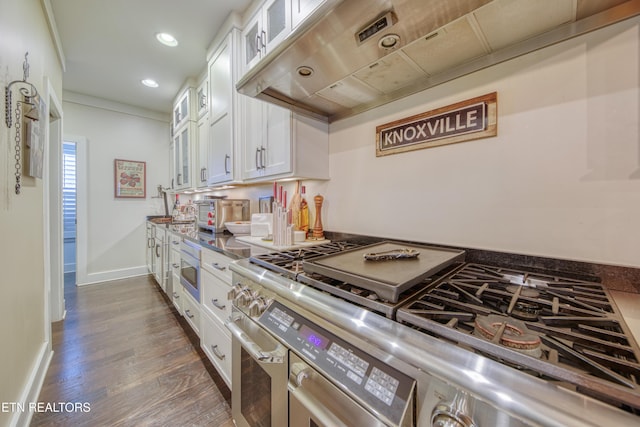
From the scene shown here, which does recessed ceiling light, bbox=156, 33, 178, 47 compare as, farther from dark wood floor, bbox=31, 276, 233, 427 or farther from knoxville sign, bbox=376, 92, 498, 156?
dark wood floor, bbox=31, 276, 233, 427

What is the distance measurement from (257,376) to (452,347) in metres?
0.79

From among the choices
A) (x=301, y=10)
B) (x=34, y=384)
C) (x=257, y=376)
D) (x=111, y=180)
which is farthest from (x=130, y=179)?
(x=257, y=376)

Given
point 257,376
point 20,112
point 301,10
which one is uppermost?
point 301,10

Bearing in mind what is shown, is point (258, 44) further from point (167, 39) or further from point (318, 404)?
point (318, 404)

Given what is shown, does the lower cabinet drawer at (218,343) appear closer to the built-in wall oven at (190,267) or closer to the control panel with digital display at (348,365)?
the built-in wall oven at (190,267)

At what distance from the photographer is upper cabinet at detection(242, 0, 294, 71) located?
4.65ft

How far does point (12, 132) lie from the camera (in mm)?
1221

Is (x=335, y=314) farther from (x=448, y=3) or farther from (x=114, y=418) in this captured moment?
(x=114, y=418)

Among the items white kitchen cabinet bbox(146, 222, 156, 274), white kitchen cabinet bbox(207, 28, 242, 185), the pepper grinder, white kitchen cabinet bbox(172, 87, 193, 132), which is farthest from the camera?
white kitchen cabinet bbox(146, 222, 156, 274)

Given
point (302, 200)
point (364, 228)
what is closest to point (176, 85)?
point (302, 200)

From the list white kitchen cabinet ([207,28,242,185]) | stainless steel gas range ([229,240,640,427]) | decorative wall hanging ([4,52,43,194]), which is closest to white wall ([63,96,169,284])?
white kitchen cabinet ([207,28,242,185])

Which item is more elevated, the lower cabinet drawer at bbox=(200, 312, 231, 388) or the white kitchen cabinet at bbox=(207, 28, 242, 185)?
the white kitchen cabinet at bbox=(207, 28, 242, 185)

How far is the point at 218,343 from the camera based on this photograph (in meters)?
1.50

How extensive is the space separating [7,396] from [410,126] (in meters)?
2.24
